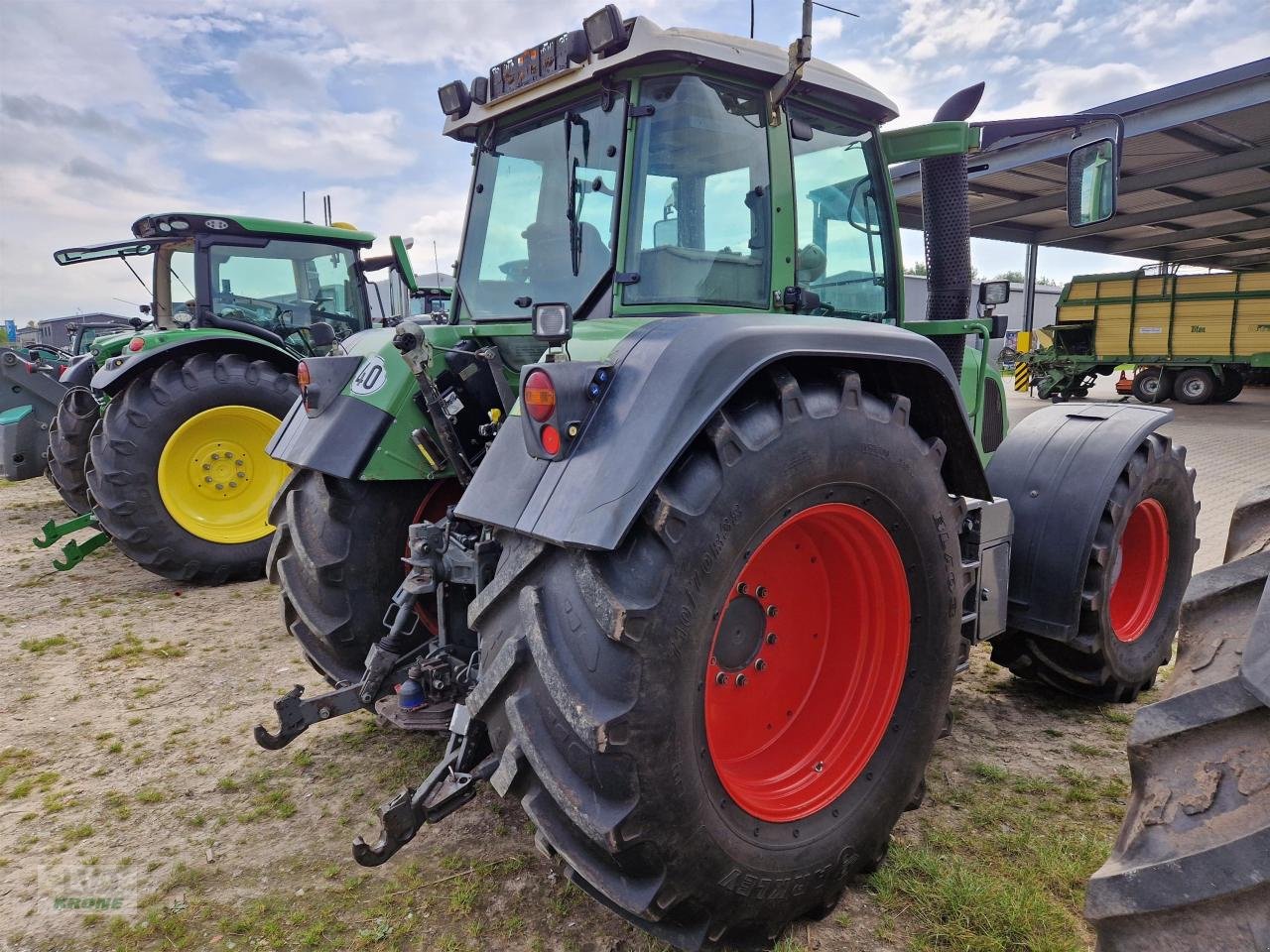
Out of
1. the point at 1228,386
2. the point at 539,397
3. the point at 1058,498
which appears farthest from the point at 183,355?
the point at 1228,386

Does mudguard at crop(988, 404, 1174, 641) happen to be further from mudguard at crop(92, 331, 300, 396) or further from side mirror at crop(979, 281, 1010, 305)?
mudguard at crop(92, 331, 300, 396)

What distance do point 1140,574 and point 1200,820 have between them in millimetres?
2639

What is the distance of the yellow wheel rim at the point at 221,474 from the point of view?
5.40 metres

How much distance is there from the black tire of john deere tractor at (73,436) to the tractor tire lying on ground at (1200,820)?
23.2ft

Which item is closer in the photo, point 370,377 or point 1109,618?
point 370,377

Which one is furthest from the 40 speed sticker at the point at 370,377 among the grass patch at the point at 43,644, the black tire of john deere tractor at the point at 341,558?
the grass patch at the point at 43,644

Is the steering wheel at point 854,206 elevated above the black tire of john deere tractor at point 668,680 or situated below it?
above

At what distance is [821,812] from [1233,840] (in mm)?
1033

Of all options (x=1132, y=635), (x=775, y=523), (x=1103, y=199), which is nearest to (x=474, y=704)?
(x=775, y=523)

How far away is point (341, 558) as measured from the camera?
266cm

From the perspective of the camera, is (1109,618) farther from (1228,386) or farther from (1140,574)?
(1228,386)

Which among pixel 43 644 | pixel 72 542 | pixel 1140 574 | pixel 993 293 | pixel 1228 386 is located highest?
pixel 993 293

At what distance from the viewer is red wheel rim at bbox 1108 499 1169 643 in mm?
3312

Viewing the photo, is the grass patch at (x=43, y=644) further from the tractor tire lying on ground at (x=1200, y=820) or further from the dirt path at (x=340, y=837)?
the tractor tire lying on ground at (x=1200, y=820)
